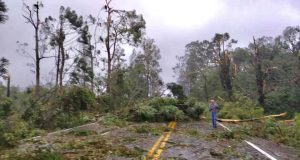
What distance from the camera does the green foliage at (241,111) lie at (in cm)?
3117

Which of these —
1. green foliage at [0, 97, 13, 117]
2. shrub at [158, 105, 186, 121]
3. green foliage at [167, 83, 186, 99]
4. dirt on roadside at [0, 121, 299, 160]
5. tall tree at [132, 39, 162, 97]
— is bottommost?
dirt on roadside at [0, 121, 299, 160]

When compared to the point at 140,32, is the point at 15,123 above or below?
below

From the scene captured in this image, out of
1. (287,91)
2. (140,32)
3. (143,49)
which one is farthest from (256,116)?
(143,49)

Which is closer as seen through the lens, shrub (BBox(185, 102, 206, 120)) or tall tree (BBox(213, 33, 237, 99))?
shrub (BBox(185, 102, 206, 120))

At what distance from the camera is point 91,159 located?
11484mm

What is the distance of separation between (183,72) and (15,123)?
2946 inches

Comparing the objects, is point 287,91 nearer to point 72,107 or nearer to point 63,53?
point 63,53

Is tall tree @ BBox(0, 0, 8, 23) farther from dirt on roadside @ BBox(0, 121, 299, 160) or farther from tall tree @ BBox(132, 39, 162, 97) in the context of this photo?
tall tree @ BBox(132, 39, 162, 97)

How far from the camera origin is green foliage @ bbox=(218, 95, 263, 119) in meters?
31.2

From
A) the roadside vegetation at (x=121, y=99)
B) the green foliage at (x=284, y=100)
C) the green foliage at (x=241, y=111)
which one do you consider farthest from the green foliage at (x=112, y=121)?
the green foliage at (x=284, y=100)

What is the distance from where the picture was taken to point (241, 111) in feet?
103

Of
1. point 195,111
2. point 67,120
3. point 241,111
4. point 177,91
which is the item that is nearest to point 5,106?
point 67,120

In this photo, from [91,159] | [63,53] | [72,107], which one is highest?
[63,53]

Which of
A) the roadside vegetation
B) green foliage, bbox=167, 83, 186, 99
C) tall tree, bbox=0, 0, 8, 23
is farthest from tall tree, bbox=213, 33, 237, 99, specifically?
tall tree, bbox=0, 0, 8, 23
